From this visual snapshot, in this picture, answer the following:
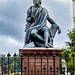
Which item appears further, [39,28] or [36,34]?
[39,28]

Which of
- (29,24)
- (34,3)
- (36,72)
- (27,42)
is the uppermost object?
(34,3)

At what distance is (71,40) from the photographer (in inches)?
1271

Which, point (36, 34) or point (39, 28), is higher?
point (39, 28)

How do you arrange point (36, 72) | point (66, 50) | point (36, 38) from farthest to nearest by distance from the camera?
point (66, 50) < point (36, 38) < point (36, 72)

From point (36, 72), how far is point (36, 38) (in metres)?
1.91

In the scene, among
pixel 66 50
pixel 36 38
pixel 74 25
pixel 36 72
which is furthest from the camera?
pixel 74 25

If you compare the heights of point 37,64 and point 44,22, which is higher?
point 44,22

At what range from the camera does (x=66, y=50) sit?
31.8 metres

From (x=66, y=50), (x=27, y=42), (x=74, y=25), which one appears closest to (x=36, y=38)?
(x=27, y=42)

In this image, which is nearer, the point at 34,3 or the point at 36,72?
the point at 36,72

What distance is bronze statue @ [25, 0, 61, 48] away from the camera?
13.3 m

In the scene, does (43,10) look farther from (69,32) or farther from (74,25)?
(74,25)

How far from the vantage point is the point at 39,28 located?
13.5m

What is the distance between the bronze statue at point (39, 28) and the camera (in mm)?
13277
